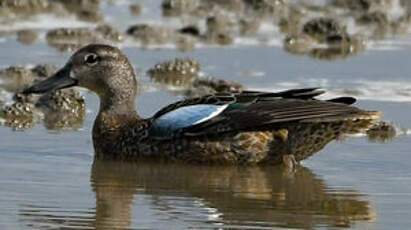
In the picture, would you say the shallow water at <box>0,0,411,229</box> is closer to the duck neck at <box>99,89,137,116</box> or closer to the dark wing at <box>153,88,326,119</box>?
the duck neck at <box>99,89,137,116</box>

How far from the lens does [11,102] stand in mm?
14469

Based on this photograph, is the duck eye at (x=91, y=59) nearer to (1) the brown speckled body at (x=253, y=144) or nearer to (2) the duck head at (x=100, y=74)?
(2) the duck head at (x=100, y=74)

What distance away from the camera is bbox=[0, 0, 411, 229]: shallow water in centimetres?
1036

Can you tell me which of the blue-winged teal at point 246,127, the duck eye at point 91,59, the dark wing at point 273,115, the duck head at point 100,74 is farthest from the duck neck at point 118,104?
the dark wing at point 273,115

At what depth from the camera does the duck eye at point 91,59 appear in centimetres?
1325

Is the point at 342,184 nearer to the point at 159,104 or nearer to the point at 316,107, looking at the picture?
A: the point at 316,107

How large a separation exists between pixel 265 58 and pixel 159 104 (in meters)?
2.63

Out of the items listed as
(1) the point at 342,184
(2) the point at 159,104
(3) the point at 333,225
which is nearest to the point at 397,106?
(2) the point at 159,104

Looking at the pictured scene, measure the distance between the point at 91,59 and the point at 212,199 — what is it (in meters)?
2.49

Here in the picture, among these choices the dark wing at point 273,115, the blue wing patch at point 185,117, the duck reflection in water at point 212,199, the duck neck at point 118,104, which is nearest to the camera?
the duck reflection in water at point 212,199

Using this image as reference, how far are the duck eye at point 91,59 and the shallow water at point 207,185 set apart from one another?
2.04 ft

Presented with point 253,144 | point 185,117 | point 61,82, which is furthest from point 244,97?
point 61,82

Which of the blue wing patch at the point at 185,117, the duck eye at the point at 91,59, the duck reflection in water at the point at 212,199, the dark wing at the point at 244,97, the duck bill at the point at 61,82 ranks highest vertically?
the duck eye at the point at 91,59

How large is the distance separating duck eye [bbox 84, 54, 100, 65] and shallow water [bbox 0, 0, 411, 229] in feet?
2.04
